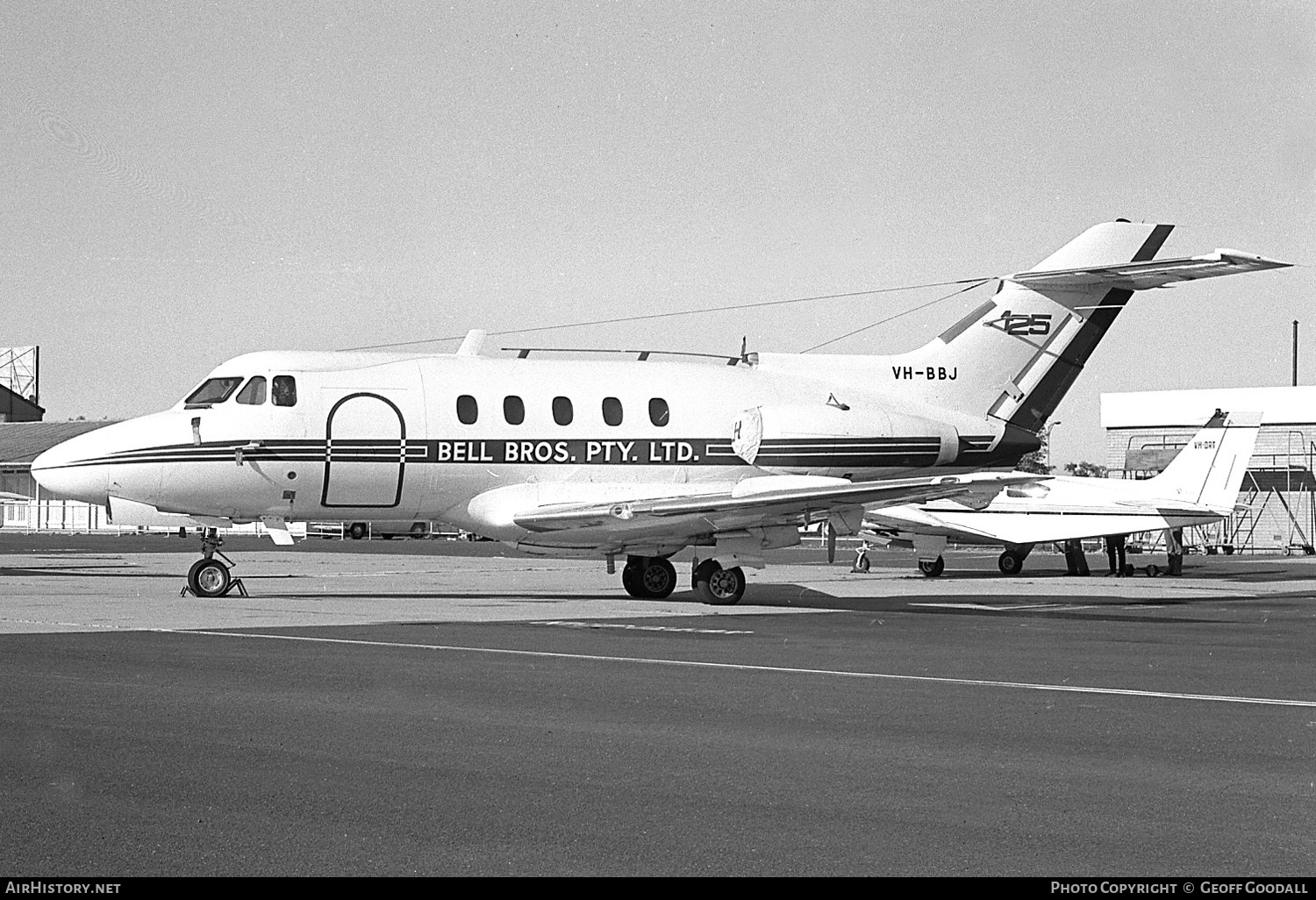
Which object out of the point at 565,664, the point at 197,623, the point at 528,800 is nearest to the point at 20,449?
the point at 197,623

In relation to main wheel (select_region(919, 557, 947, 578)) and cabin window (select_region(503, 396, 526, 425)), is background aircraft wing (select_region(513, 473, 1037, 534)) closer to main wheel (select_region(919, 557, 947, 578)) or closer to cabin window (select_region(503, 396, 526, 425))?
cabin window (select_region(503, 396, 526, 425))

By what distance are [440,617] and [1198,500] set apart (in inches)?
1099

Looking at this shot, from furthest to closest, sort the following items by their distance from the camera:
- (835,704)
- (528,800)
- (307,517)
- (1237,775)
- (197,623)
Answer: (307,517) < (197,623) < (835,704) < (1237,775) < (528,800)

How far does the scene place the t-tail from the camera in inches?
1127

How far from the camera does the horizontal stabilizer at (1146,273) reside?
26172mm

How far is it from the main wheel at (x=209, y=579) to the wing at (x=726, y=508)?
15.6 ft

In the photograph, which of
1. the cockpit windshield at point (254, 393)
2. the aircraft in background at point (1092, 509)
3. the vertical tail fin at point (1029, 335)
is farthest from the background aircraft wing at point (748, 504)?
the aircraft in background at point (1092, 509)

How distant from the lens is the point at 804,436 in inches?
1059

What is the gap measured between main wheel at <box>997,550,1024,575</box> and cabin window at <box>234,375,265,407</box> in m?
24.2

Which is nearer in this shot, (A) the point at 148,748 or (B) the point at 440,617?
(A) the point at 148,748

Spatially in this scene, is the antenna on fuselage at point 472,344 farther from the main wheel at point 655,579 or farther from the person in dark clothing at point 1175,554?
the person in dark clothing at point 1175,554

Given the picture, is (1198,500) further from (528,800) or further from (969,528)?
(528,800)

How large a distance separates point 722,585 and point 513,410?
4.59 metres

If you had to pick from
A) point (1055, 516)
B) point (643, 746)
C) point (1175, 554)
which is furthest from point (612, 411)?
point (1175, 554)
